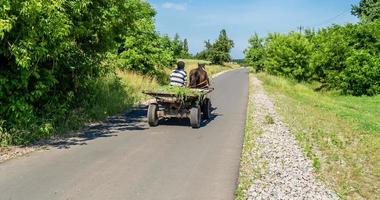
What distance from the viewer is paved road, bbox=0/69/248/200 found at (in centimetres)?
765

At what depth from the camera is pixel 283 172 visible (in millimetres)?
9094

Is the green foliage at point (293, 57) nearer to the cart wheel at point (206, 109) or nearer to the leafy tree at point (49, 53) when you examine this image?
the cart wheel at point (206, 109)

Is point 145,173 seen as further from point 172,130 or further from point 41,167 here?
point 172,130

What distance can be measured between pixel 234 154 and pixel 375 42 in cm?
3083

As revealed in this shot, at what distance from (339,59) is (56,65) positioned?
1230 inches

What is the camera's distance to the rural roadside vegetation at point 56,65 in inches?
428

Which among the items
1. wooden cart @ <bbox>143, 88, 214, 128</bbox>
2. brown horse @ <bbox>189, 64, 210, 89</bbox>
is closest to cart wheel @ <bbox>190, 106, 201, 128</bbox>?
wooden cart @ <bbox>143, 88, 214, 128</bbox>

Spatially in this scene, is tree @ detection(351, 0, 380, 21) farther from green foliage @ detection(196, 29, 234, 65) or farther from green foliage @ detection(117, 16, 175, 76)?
green foliage @ detection(196, 29, 234, 65)

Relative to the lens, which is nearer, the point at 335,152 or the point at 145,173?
the point at 145,173

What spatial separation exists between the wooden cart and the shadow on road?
0.53 meters

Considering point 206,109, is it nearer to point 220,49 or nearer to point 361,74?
point 361,74

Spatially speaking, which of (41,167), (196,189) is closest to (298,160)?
(196,189)

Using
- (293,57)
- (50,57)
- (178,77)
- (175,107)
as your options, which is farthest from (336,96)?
(50,57)

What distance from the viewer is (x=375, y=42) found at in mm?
37875
